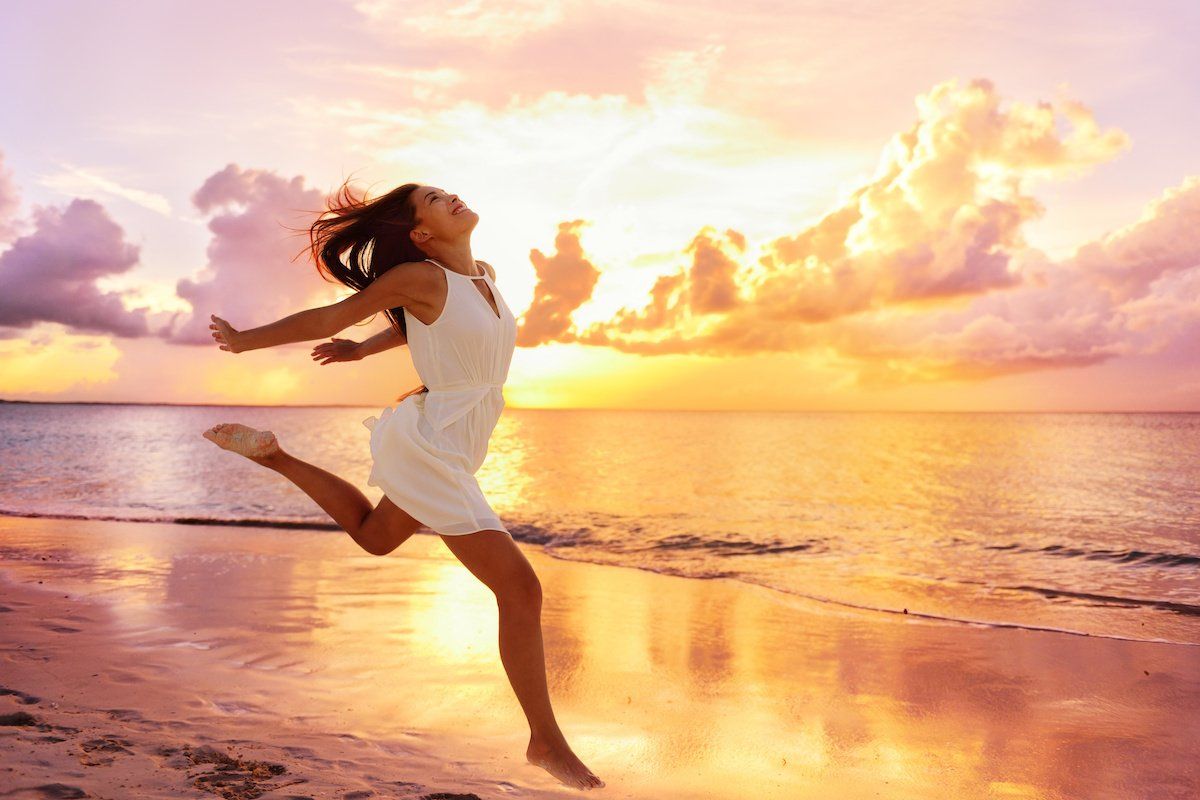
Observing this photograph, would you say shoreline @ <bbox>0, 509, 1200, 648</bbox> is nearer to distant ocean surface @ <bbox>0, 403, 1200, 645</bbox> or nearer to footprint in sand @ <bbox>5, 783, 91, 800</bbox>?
distant ocean surface @ <bbox>0, 403, 1200, 645</bbox>

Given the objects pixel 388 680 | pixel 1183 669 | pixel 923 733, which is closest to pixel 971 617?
pixel 1183 669

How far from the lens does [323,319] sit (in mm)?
2914

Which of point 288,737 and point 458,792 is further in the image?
point 288,737

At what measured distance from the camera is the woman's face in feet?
10.3

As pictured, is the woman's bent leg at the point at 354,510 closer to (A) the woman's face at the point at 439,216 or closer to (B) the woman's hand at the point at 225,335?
(B) the woman's hand at the point at 225,335

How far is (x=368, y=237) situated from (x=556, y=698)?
268cm

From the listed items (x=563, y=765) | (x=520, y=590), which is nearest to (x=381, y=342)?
(x=520, y=590)

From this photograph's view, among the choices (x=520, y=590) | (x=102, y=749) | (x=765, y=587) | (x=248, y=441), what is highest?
(x=248, y=441)

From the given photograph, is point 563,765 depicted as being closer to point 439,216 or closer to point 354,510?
point 354,510

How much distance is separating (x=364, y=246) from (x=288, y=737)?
2.03m

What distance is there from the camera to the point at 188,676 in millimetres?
4582

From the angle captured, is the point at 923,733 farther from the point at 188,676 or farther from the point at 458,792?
the point at 188,676

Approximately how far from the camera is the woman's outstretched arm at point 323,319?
9.46 ft

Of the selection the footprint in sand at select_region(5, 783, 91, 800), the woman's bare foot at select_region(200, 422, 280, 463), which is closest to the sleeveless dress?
the woman's bare foot at select_region(200, 422, 280, 463)
